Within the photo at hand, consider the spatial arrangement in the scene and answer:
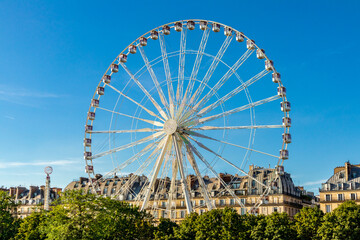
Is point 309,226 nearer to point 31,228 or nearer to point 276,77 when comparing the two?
point 276,77

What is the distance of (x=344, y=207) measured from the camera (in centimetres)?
6631

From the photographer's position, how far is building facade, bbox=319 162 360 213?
8581 centimetres

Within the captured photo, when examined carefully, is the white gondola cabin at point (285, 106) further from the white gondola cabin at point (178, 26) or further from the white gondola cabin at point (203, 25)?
the white gondola cabin at point (178, 26)

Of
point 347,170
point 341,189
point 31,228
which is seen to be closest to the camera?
point 31,228

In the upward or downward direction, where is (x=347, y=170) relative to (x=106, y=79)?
downward

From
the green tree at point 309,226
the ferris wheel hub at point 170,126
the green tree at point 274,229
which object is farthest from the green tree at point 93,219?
the green tree at point 309,226

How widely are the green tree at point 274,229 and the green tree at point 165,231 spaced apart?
32.3 ft

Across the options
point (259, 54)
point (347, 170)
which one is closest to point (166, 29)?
point (259, 54)

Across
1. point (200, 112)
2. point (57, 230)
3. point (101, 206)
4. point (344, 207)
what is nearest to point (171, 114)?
point (200, 112)

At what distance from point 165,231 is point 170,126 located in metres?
14.8

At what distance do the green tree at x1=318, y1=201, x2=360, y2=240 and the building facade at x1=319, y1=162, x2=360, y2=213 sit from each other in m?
21.9

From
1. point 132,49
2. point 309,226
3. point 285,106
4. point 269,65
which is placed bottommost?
point 309,226

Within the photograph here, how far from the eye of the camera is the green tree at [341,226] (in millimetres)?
62000

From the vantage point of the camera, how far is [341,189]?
3415 inches
